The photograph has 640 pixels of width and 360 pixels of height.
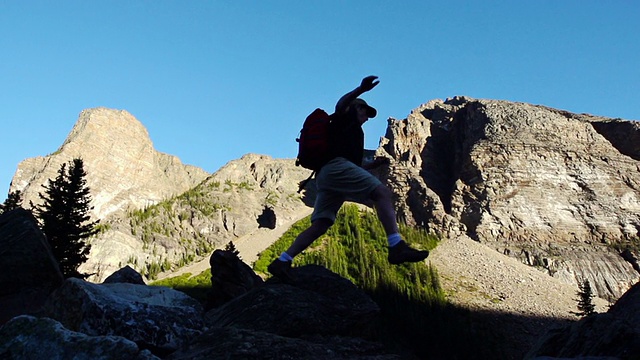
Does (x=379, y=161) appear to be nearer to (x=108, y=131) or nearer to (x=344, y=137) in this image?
(x=344, y=137)

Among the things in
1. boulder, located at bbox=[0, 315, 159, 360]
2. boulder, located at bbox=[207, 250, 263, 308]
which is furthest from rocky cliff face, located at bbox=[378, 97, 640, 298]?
boulder, located at bbox=[0, 315, 159, 360]

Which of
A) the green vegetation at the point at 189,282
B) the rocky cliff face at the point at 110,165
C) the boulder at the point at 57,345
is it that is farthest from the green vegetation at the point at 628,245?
the rocky cliff face at the point at 110,165

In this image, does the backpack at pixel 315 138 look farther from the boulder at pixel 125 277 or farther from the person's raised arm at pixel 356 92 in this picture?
the boulder at pixel 125 277

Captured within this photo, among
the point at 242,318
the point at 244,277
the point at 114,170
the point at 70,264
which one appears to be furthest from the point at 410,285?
the point at 114,170

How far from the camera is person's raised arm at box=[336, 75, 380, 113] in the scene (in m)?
6.43

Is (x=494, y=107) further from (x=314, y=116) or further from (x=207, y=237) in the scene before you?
(x=314, y=116)

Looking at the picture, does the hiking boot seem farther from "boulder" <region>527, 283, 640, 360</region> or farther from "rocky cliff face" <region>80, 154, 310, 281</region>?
"rocky cliff face" <region>80, 154, 310, 281</region>

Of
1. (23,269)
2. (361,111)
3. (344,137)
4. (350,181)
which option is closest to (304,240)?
(350,181)

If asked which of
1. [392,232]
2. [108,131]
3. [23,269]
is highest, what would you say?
[108,131]

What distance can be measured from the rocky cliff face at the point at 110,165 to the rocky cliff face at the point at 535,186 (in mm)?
91761

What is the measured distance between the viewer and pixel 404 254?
614cm

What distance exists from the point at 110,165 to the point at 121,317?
588 ft

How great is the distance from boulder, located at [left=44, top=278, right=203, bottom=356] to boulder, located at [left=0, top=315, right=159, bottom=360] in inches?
42.4

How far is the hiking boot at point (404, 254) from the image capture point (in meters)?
6.09
